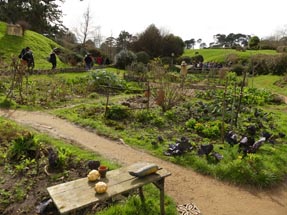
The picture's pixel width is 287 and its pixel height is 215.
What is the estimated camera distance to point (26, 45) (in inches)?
874

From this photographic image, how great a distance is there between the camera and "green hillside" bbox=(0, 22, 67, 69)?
19.7 metres

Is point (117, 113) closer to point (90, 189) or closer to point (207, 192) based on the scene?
point (207, 192)

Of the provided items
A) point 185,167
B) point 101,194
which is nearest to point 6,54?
point 185,167

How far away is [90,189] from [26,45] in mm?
21793

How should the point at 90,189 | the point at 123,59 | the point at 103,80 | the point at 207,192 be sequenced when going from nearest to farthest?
the point at 90,189
the point at 207,192
the point at 103,80
the point at 123,59

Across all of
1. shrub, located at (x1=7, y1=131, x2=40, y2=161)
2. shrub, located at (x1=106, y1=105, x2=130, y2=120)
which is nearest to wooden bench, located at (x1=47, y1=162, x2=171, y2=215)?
shrub, located at (x1=7, y1=131, x2=40, y2=161)

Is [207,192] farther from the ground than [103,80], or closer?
closer

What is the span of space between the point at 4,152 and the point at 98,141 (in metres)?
2.23

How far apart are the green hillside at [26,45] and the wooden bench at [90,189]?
16990 millimetres

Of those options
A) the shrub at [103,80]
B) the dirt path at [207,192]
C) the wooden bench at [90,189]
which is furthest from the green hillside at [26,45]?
the wooden bench at [90,189]

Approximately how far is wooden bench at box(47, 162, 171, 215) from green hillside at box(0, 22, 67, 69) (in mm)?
16990

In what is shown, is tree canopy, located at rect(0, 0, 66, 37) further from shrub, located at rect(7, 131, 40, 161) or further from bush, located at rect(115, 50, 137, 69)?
shrub, located at rect(7, 131, 40, 161)

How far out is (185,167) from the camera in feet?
18.9

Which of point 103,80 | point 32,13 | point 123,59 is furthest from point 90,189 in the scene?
point 32,13
